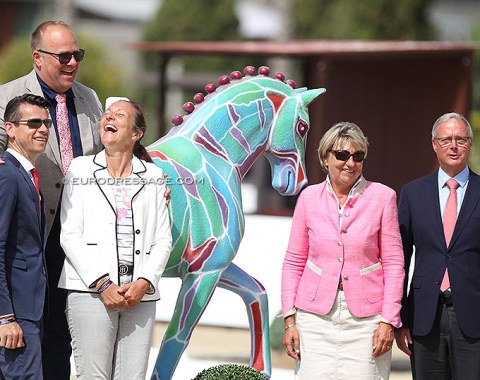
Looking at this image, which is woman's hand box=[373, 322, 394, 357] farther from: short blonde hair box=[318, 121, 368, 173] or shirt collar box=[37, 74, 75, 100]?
shirt collar box=[37, 74, 75, 100]

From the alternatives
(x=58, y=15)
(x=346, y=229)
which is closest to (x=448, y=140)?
(x=346, y=229)

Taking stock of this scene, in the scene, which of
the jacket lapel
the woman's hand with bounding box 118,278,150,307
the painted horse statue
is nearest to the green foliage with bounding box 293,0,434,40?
the painted horse statue

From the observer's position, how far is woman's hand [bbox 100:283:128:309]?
480 centimetres

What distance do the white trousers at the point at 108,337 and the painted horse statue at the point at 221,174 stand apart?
26.0 inches

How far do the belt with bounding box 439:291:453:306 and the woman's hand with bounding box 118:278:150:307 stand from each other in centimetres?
148

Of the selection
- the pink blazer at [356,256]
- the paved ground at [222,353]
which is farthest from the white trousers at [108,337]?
the paved ground at [222,353]

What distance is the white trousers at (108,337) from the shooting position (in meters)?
4.87

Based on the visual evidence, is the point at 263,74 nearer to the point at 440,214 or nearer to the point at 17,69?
the point at 440,214

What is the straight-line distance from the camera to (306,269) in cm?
514

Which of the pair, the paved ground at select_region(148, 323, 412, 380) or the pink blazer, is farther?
the paved ground at select_region(148, 323, 412, 380)

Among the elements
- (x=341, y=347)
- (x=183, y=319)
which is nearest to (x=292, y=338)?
(x=341, y=347)

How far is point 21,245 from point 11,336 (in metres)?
0.42

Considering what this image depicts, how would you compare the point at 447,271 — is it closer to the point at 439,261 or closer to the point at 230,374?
the point at 439,261

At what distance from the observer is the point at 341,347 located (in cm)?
502
